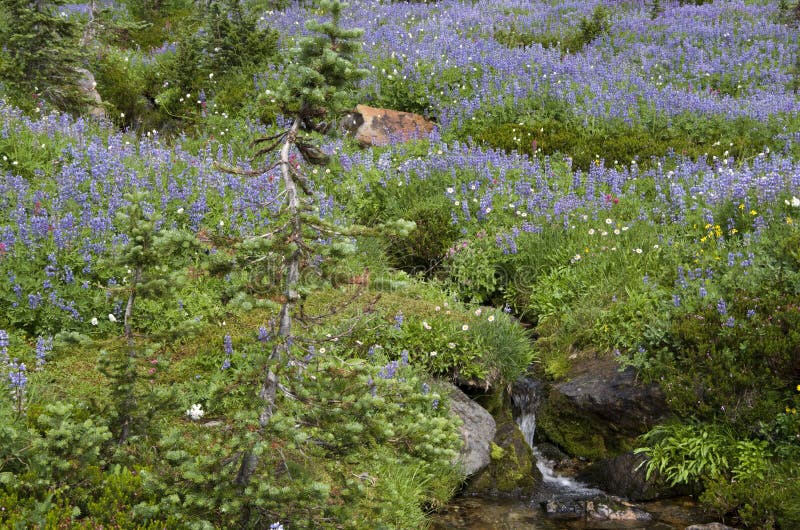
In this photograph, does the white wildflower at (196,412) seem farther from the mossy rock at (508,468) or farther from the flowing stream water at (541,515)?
the mossy rock at (508,468)

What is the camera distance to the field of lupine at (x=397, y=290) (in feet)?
14.3

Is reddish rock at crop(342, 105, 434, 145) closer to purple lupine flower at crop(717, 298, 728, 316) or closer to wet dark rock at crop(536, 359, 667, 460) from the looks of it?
wet dark rock at crop(536, 359, 667, 460)

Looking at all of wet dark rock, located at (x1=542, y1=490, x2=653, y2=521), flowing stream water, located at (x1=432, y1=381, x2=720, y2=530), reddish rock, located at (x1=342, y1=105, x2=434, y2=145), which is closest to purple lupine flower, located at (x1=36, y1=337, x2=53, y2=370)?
flowing stream water, located at (x1=432, y1=381, x2=720, y2=530)

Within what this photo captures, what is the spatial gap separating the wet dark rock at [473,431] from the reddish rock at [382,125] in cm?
645

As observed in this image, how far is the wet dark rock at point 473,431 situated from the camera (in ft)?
23.1

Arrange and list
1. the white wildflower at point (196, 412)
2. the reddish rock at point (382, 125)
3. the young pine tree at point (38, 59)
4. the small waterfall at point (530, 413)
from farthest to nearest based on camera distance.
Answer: the reddish rock at point (382, 125) < the young pine tree at point (38, 59) < the small waterfall at point (530, 413) < the white wildflower at point (196, 412)

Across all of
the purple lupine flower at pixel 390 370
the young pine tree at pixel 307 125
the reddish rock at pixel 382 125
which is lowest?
the purple lupine flower at pixel 390 370

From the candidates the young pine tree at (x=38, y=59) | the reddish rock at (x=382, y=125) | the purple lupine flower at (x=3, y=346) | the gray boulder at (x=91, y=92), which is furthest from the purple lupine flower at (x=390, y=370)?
the gray boulder at (x=91, y=92)

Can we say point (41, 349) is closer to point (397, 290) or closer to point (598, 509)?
point (397, 290)

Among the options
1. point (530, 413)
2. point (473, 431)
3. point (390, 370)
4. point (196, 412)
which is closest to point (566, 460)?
point (530, 413)

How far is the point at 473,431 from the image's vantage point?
286 inches

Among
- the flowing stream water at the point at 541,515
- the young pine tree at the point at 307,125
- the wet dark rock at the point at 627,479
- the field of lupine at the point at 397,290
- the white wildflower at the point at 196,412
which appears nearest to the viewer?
the young pine tree at the point at 307,125

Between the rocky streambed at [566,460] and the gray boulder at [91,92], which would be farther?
the gray boulder at [91,92]

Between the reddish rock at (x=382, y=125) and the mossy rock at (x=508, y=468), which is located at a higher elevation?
the reddish rock at (x=382, y=125)
